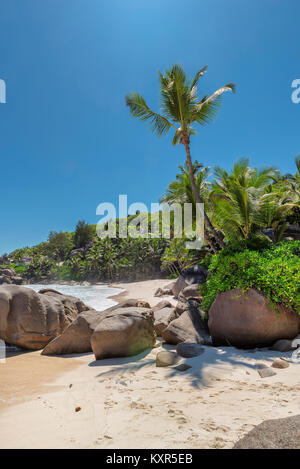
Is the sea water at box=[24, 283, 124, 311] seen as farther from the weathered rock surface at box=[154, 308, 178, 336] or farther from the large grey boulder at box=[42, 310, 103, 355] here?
the large grey boulder at box=[42, 310, 103, 355]

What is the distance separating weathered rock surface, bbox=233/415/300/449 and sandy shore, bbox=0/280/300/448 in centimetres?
11

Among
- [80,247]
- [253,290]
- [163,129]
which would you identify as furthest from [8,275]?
[253,290]

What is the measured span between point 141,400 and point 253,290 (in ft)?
11.1

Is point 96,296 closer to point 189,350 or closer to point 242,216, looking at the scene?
point 242,216

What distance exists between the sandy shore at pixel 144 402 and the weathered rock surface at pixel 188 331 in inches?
44.3

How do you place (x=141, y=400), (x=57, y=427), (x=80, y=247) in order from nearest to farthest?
(x=57, y=427) < (x=141, y=400) < (x=80, y=247)

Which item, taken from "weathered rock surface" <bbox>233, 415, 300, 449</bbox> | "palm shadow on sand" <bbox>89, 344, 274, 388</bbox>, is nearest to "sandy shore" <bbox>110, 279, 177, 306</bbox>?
"palm shadow on sand" <bbox>89, 344, 274, 388</bbox>

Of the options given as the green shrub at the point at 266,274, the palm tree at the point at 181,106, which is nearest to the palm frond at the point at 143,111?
the palm tree at the point at 181,106

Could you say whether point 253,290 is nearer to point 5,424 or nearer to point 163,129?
point 5,424

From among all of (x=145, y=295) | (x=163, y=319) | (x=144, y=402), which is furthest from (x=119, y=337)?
(x=145, y=295)

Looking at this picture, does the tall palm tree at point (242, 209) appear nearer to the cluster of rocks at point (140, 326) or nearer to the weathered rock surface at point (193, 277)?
the cluster of rocks at point (140, 326)

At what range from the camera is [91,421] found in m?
2.72

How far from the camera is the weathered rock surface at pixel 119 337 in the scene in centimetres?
558

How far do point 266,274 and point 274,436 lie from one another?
12.4 feet
